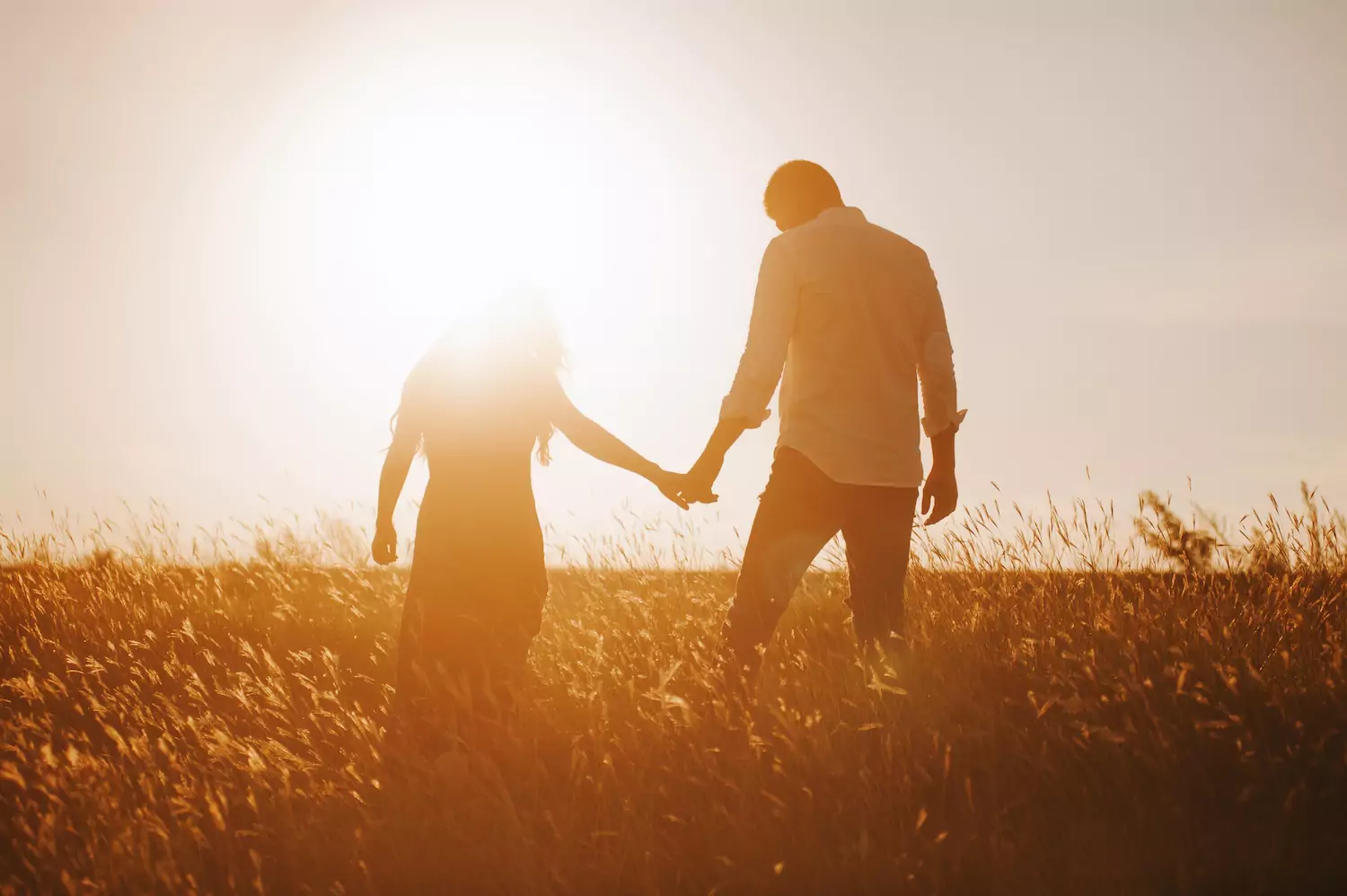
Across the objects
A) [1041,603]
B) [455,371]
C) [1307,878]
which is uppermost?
[455,371]

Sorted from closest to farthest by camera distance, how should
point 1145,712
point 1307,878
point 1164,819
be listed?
point 1307,878 → point 1164,819 → point 1145,712

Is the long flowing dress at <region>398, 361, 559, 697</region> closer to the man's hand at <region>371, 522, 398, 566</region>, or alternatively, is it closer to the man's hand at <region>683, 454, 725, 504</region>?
the man's hand at <region>371, 522, 398, 566</region>

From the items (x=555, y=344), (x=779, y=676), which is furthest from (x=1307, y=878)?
(x=555, y=344)

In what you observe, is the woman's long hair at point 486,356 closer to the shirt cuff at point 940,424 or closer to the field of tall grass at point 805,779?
the field of tall grass at point 805,779

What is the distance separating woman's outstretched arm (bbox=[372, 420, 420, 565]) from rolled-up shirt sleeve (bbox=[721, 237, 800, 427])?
3.93 ft

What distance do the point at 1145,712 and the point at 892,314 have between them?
1583 mm

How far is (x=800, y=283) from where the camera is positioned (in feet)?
11.9

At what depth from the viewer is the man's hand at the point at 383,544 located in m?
3.73

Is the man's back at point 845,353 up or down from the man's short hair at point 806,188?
down

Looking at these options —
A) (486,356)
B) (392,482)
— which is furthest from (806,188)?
(392,482)

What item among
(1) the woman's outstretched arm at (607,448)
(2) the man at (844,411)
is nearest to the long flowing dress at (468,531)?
(1) the woman's outstretched arm at (607,448)

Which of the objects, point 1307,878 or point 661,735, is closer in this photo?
point 1307,878

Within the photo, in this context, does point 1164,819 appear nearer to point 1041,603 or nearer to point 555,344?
point 1041,603

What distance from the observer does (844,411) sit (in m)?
3.49
